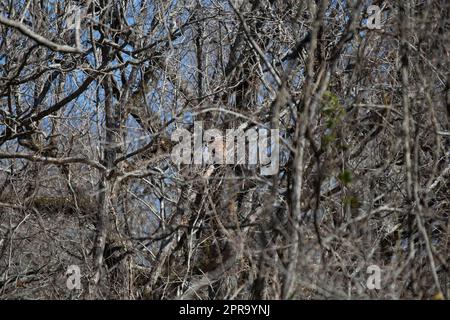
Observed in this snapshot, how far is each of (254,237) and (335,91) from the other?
66.0 inches

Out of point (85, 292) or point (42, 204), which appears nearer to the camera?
point (85, 292)

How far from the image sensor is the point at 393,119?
6.27m

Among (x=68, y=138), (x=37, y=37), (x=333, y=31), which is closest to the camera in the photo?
(x=37, y=37)

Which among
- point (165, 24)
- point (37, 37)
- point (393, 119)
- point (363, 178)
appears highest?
point (165, 24)

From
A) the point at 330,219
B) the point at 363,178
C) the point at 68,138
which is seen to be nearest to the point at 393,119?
the point at 363,178

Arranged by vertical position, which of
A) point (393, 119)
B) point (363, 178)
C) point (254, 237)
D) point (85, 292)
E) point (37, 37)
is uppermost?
point (37, 37)

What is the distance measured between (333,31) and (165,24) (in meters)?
1.74

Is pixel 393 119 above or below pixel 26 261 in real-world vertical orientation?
above

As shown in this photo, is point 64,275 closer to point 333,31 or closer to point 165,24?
point 165,24

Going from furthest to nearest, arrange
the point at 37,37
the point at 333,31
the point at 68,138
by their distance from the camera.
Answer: the point at 68,138
the point at 333,31
the point at 37,37

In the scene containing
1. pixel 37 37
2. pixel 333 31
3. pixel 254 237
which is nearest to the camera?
pixel 37 37

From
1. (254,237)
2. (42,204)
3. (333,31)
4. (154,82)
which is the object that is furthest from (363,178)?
(42,204)

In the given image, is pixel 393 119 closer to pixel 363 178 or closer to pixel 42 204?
pixel 363 178

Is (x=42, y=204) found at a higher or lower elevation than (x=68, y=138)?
lower
